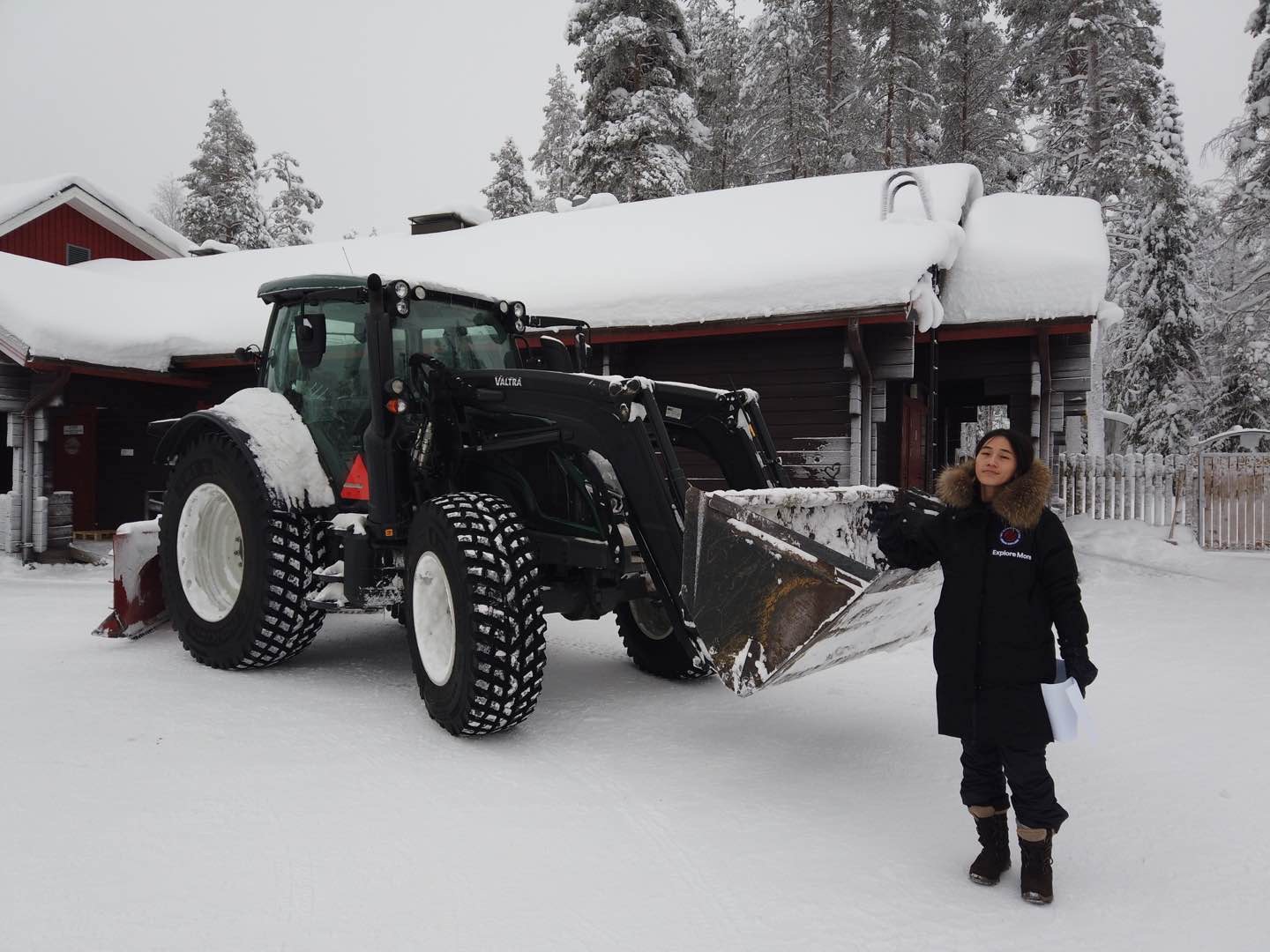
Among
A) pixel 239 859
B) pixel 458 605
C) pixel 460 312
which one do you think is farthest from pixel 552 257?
pixel 239 859

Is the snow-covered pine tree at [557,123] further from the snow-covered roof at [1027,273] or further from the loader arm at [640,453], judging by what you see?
the loader arm at [640,453]

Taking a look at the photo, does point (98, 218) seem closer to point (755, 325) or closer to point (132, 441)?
point (132, 441)

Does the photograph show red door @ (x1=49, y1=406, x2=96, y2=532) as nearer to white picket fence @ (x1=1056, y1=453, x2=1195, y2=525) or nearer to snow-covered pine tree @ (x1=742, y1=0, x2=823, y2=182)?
white picket fence @ (x1=1056, y1=453, x2=1195, y2=525)

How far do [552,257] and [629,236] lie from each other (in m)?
1.29

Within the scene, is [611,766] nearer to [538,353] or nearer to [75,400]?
[538,353]

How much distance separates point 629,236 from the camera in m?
14.1

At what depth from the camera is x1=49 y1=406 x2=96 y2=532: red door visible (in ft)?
45.7

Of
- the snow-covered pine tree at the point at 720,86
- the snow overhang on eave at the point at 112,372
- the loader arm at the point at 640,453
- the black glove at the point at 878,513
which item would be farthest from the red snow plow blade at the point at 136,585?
the snow-covered pine tree at the point at 720,86

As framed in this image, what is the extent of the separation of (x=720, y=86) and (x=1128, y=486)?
2306 centimetres

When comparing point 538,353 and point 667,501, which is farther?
point 538,353

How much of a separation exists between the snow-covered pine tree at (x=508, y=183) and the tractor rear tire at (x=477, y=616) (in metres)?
32.1

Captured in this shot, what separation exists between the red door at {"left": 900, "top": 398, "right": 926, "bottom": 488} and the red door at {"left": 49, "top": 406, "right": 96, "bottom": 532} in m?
12.2

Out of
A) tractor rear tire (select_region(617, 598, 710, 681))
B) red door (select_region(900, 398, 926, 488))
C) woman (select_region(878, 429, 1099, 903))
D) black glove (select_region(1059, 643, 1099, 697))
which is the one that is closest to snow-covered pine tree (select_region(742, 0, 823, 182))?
red door (select_region(900, 398, 926, 488))

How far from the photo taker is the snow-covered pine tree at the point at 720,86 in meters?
30.4
